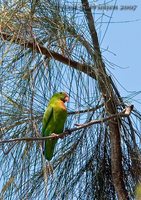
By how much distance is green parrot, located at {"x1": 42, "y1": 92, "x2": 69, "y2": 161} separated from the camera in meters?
1.68

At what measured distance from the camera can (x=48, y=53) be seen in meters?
1.40

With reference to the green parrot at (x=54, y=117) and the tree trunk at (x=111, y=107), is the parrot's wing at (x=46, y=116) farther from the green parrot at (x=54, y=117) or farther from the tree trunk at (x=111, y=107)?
the tree trunk at (x=111, y=107)

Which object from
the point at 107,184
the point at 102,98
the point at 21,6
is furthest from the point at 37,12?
the point at 107,184

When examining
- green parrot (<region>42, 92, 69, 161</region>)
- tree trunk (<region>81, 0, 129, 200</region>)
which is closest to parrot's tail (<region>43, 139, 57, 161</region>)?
green parrot (<region>42, 92, 69, 161</region>)

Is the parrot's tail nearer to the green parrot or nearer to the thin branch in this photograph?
the green parrot

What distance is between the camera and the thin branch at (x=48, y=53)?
138cm

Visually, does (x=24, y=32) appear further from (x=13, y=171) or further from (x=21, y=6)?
(x=13, y=171)

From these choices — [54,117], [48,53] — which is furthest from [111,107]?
[54,117]

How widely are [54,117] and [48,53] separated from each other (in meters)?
0.50

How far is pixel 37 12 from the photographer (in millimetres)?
1498

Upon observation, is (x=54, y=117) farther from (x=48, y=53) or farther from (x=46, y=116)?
(x=48, y=53)

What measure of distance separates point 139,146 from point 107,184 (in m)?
0.17

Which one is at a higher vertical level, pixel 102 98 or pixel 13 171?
pixel 102 98

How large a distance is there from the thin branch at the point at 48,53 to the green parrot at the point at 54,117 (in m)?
0.28
